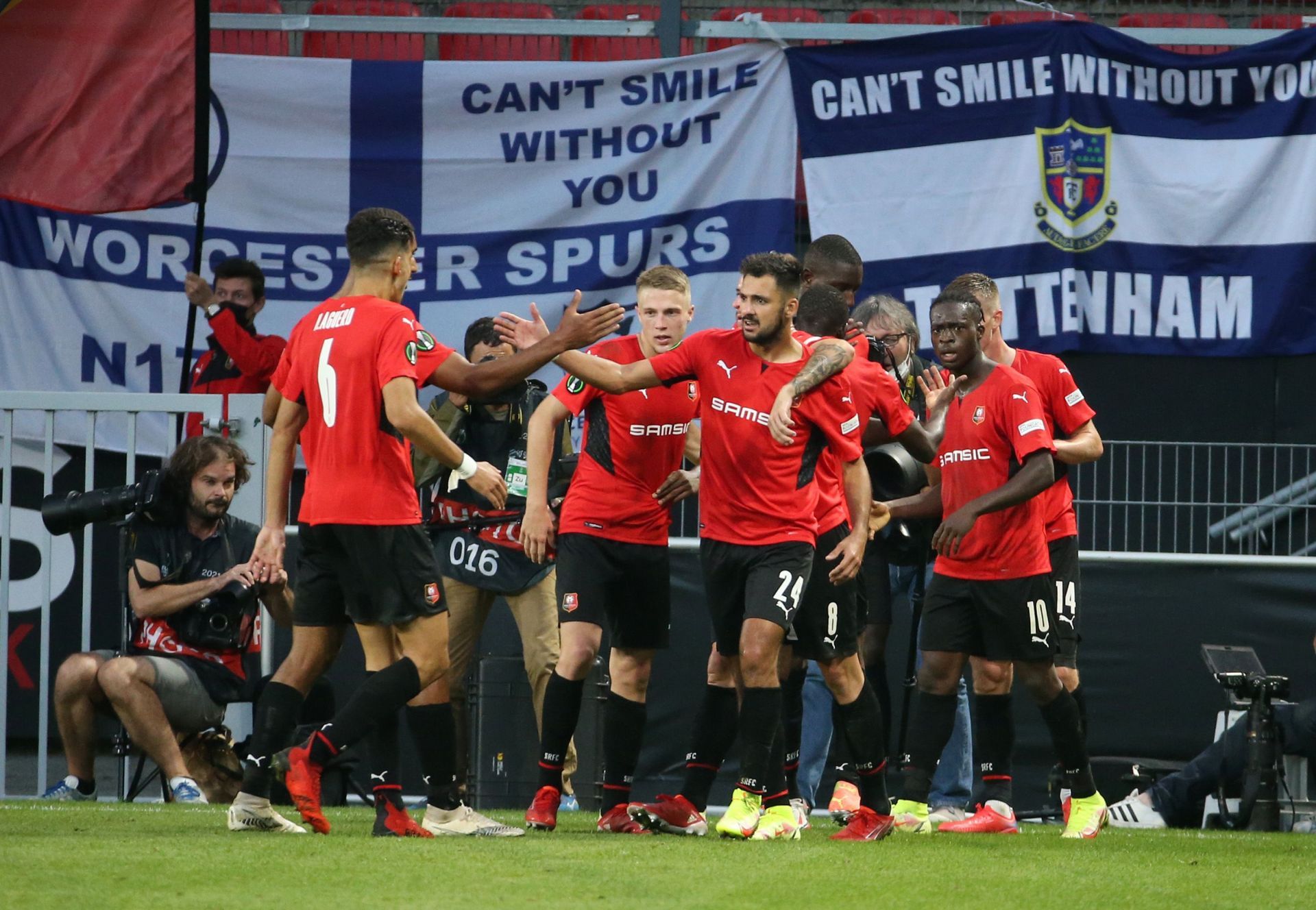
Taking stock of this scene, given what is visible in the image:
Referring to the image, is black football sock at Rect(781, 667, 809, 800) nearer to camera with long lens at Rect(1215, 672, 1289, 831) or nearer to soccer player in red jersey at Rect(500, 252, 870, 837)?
soccer player in red jersey at Rect(500, 252, 870, 837)

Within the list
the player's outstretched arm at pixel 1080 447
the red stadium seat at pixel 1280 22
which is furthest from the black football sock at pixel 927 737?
the red stadium seat at pixel 1280 22

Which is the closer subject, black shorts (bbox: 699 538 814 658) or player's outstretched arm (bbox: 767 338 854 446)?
player's outstretched arm (bbox: 767 338 854 446)

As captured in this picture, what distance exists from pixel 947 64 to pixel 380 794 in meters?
5.51

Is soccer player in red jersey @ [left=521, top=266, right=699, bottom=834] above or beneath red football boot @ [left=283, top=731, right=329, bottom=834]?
above

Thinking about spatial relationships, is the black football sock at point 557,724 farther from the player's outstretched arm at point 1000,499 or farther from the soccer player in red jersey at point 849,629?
the player's outstretched arm at point 1000,499

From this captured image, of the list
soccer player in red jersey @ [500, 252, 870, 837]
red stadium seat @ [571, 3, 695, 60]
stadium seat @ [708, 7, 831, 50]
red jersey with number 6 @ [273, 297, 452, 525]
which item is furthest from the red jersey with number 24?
stadium seat @ [708, 7, 831, 50]

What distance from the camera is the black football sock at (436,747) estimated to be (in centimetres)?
573

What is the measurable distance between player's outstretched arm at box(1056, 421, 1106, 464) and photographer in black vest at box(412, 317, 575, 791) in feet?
7.08

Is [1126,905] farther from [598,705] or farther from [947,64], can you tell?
[947,64]

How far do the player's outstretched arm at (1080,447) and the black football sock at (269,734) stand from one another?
3028 mm

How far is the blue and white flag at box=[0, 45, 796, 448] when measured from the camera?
9367 millimetres

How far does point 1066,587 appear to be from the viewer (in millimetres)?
6953

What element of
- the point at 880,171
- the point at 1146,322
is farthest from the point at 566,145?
the point at 1146,322

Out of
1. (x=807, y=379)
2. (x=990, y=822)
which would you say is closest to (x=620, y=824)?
(x=990, y=822)
